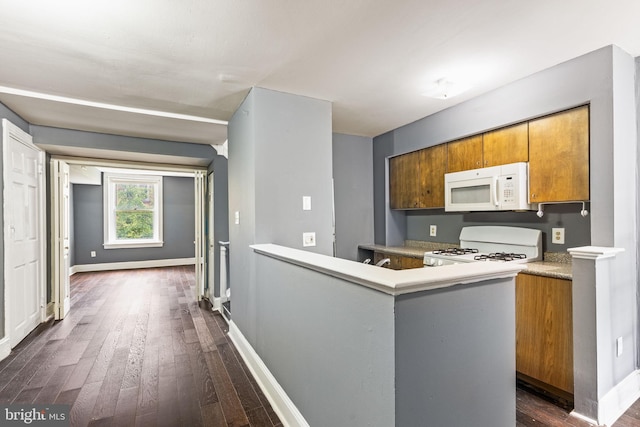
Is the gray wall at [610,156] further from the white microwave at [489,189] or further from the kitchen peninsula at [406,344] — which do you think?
the kitchen peninsula at [406,344]

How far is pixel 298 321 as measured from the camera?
1.76 m

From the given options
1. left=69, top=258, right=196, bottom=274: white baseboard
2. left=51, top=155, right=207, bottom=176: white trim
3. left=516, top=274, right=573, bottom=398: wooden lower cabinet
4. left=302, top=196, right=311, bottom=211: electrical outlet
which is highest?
left=51, top=155, right=207, bottom=176: white trim

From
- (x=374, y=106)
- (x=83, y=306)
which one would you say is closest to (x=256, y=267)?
(x=374, y=106)

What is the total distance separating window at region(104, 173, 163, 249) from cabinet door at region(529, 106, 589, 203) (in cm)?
764

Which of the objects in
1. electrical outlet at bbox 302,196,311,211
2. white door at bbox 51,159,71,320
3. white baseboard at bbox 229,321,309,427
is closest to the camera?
white baseboard at bbox 229,321,309,427

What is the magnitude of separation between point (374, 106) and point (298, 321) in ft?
7.17

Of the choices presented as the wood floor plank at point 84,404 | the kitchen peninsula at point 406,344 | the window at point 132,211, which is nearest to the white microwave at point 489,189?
the kitchen peninsula at point 406,344

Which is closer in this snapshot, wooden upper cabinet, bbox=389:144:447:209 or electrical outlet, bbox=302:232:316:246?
electrical outlet, bbox=302:232:316:246

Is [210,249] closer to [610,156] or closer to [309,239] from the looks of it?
[309,239]

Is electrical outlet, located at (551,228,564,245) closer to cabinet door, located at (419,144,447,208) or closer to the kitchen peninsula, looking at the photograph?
cabinet door, located at (419,144,447,208)

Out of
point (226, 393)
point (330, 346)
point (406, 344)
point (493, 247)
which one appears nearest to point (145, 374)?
point (226, 393)

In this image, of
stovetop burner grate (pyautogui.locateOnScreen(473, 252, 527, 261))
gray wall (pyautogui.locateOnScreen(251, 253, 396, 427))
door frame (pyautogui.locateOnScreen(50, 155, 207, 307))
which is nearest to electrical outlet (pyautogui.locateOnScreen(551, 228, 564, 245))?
stovetop burner grate (pyautogui.locateOnScreen(473, 252, 527, 261))

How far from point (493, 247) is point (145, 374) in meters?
3.19

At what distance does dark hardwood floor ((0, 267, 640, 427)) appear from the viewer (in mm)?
1947
